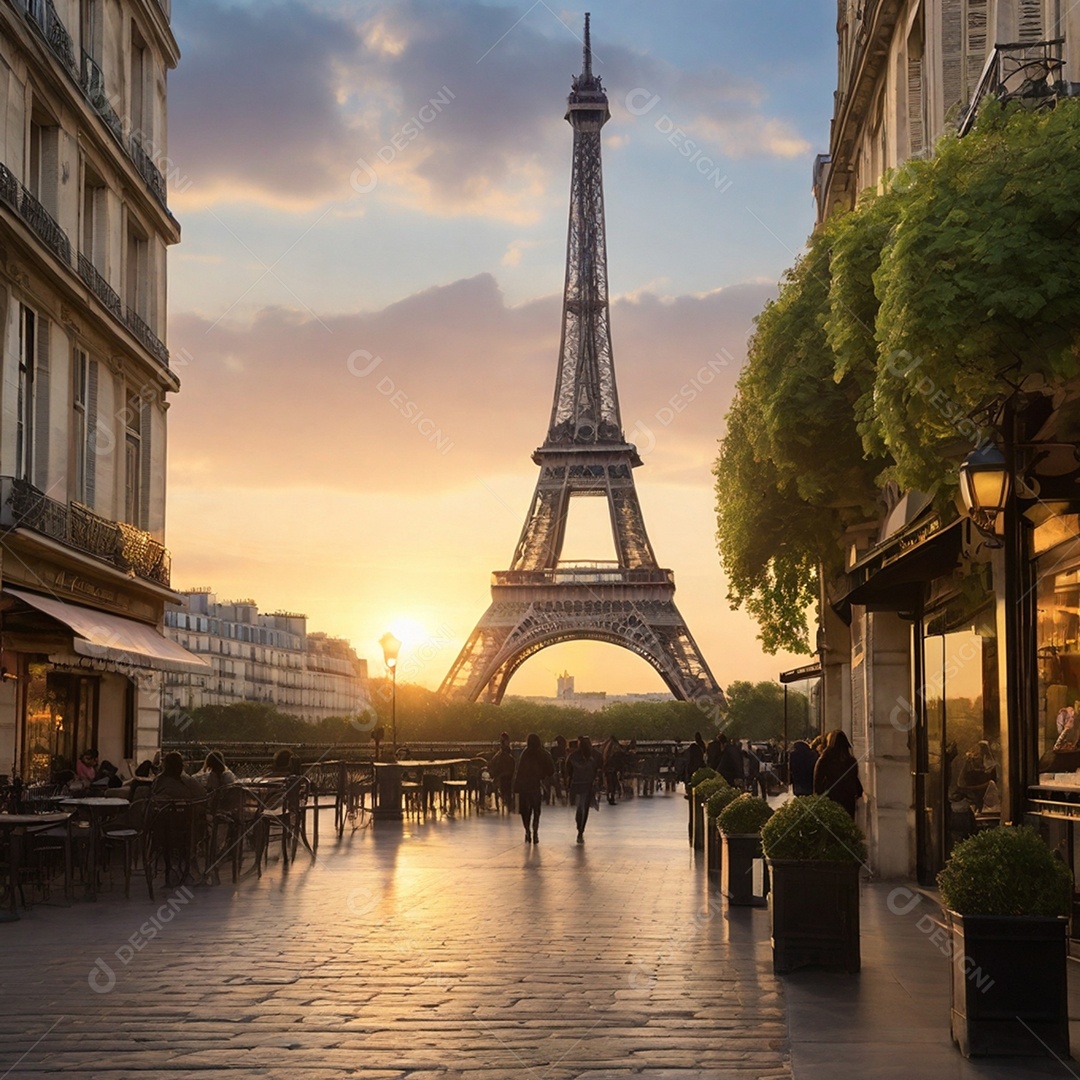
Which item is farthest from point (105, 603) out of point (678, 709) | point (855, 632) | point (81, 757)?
point (678, 709)

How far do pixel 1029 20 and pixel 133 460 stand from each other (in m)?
18.4

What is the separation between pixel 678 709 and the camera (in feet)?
246

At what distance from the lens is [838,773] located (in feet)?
51.4

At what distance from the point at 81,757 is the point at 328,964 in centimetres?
1396

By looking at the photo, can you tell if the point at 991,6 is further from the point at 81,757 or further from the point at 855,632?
the point at 81,757

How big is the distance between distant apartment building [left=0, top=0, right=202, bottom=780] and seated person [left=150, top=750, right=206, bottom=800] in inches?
138

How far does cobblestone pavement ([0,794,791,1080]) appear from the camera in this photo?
23.5ft

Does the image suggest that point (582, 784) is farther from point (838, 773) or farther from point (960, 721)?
point (960, 721)

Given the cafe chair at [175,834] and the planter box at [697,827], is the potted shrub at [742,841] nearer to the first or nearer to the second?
the cafe chair at [175,834]

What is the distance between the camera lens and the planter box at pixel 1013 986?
7188 mm

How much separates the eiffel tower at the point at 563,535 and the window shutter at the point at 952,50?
47326 mm

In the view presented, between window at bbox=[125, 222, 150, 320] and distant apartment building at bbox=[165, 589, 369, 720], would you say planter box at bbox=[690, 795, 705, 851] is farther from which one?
distant apartment building at bbox=[165, 589, 369, 720]

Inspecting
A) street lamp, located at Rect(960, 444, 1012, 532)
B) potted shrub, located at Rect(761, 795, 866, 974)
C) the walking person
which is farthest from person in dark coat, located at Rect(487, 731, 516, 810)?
street lamp, located at Rect(960, 444, 1012, 532)

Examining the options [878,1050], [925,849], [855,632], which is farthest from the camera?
[855,632]
